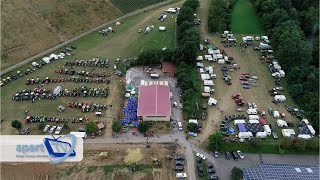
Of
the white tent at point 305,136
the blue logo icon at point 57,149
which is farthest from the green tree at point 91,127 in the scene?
the white tent at point 305,136

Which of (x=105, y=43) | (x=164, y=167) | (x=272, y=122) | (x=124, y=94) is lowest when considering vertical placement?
(x=164, y=167)

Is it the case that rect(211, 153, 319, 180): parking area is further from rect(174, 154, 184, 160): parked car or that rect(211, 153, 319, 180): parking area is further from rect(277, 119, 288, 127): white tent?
rect(277, 119, 288, 127): white tent

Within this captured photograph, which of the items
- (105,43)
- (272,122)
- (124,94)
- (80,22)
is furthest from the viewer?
(80,22)

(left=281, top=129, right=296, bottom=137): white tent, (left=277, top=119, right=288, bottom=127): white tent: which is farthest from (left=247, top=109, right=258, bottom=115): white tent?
(left=281, top=129, right=296, bottom=137): white tent

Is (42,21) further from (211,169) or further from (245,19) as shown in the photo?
(211,169)

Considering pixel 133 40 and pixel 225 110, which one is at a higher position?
pixel 133 40

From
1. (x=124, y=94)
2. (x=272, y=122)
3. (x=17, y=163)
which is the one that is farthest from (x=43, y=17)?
(x=272, y=122)

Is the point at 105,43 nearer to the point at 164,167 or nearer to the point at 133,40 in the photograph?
the point at 133,40

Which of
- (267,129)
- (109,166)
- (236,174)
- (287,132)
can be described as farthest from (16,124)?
(287,132)
